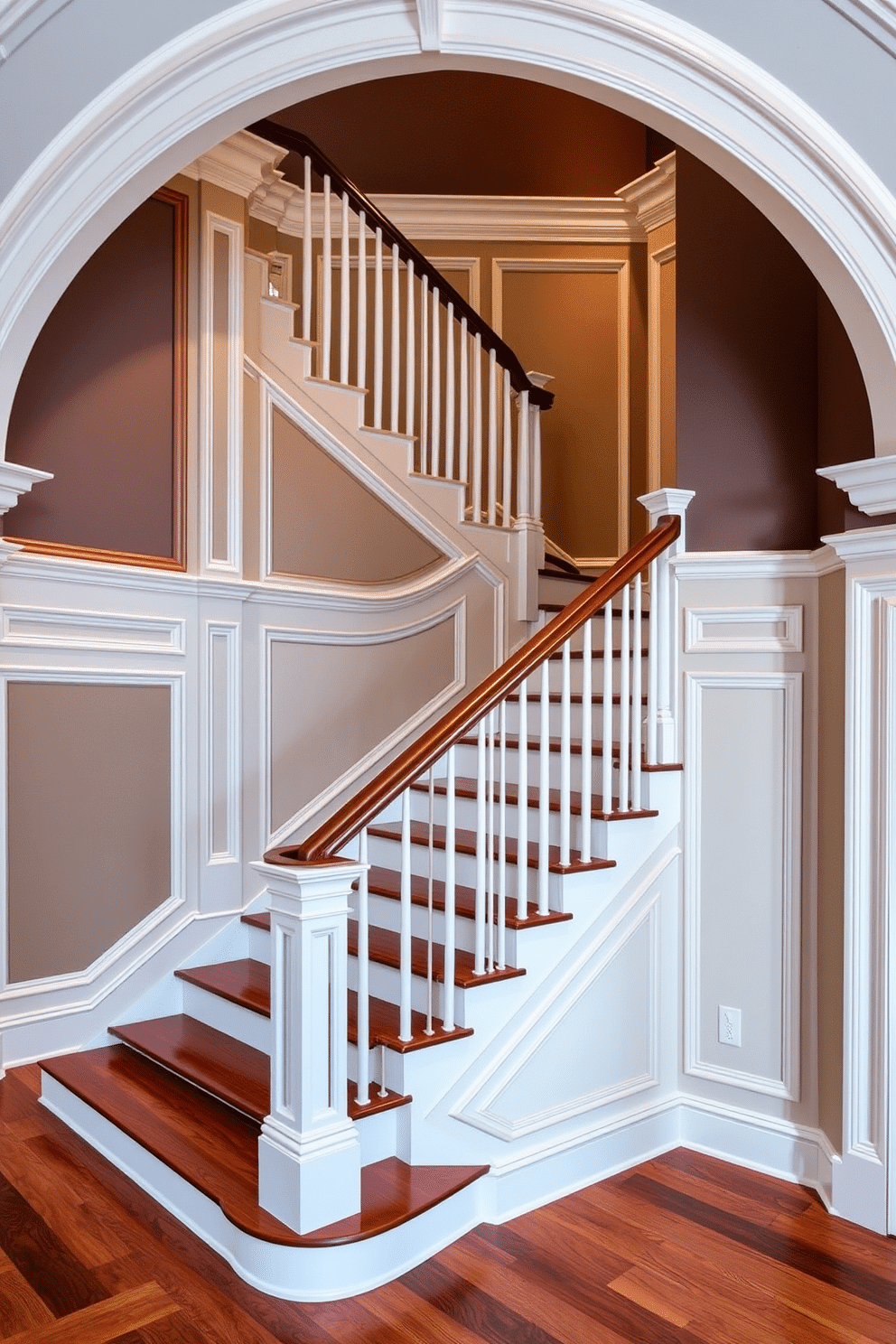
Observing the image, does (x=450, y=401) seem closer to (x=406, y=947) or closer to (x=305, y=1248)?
(x=406, y=947)

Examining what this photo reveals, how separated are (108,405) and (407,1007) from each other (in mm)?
2248

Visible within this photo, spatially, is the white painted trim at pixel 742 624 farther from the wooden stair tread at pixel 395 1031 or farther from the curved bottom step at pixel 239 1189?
the curved bottom step at pixel 239 1189

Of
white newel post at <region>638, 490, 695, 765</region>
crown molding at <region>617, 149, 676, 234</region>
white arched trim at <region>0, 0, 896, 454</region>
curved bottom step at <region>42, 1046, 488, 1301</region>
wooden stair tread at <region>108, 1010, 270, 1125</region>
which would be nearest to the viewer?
curved bottom step at <region>42, 1046, 488, 1301</region>

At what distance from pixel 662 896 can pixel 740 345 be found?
1.75 meters

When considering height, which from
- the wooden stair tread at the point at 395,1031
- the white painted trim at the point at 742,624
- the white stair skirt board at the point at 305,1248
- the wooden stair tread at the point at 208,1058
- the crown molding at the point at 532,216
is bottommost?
the white stair skirt board at the point at 305,1248

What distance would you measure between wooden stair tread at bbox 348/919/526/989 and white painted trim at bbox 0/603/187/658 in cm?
Answer: 121

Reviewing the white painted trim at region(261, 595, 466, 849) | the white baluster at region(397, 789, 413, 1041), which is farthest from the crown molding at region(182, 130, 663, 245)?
the white baluster at region(397, 789, 413, 1041)

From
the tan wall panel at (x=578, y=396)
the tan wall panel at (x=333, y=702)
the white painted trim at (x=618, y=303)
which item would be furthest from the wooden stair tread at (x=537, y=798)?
the white painted trim at (x=618, y=303)

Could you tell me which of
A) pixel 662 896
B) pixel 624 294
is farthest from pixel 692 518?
pixel 624 294

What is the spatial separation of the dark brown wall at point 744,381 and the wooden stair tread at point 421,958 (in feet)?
4.79

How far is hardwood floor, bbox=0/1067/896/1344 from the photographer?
2.24 meters

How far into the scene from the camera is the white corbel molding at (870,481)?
2619 millimetres

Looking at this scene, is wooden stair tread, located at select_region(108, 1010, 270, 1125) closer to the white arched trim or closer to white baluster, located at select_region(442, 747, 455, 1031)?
white baluster, located at select_region(442, 747, 455, 1031)

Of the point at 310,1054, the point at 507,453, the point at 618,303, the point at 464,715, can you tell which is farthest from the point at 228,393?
the point at 618,303
